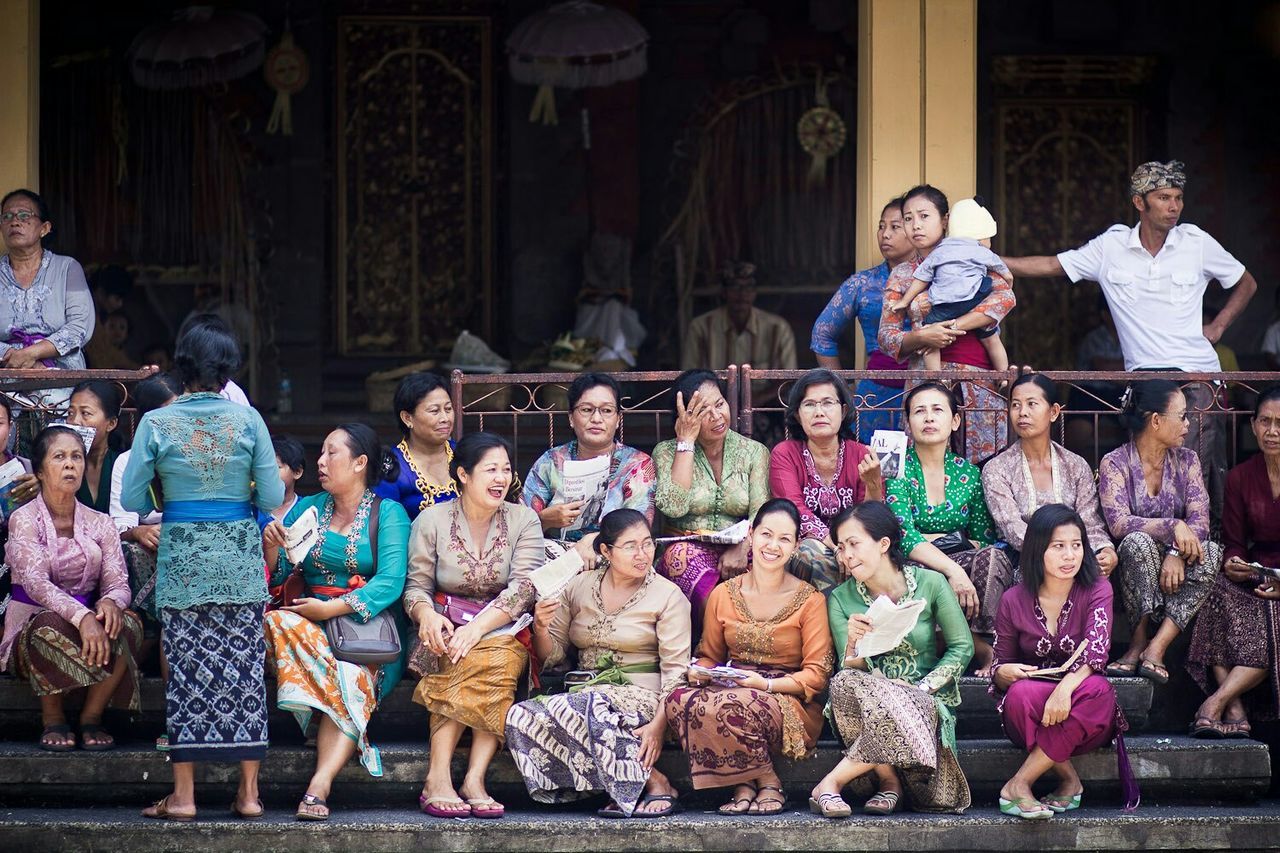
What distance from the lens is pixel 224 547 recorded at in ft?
19.0

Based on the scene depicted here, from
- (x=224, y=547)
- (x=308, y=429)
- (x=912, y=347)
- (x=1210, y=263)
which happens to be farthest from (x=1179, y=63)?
(x=224, y=547)

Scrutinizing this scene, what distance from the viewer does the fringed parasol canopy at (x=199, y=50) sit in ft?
33.4

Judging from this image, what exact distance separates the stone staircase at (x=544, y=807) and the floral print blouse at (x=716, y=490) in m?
0.98

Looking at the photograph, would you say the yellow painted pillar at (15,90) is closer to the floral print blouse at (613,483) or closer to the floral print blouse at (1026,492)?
the floral print blouse at (613,483)

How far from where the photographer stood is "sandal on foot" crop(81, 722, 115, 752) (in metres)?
6.20

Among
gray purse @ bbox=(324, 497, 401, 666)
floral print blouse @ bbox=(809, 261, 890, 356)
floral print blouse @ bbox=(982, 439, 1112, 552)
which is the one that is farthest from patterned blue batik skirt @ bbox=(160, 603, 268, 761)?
floral print blouse @ bbox=(809, 261, 890, 356)

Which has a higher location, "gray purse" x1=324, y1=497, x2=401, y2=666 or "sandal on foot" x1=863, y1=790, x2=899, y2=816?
"gray purse" x1=324, y1=497, x2=401, y2=666

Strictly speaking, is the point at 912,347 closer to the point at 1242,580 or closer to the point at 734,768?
the point at 1242,580

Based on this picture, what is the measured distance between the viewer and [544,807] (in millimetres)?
6098

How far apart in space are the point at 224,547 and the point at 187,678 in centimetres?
46

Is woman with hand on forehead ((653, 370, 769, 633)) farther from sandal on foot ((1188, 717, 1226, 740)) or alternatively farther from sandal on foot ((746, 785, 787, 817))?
sandal on foot ((1188, 717, 1226, 740))

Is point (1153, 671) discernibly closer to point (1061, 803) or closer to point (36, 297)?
point (1061, 803)

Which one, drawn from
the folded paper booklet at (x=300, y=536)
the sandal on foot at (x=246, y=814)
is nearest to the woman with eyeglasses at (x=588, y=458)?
the folded paper booklet at (x=300, y=536)

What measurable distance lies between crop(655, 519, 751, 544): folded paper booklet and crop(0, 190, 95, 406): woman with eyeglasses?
2.92 meters
